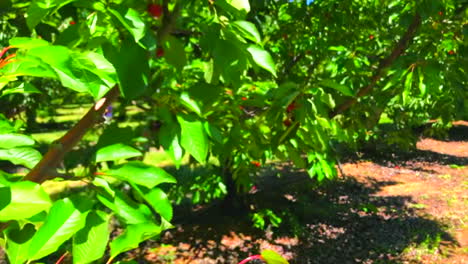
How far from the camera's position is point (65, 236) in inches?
31.3

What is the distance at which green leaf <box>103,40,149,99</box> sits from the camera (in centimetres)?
107

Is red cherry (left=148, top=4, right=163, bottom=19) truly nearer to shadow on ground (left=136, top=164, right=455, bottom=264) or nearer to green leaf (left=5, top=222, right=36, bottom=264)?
green leaf (left=5, top=222, right=36, bottom=264)

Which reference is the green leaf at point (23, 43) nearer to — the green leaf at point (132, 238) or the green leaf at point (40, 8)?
the green leaf at point (40, 8)

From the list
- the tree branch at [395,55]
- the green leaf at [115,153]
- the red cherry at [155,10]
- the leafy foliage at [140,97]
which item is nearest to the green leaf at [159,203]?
the leafy foliage at [140,97]

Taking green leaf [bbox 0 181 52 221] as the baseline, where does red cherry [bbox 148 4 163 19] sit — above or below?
above

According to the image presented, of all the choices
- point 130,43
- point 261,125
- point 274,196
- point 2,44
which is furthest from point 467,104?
point 274,196

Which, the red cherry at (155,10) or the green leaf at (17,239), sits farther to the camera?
the red cherry at (155,10)

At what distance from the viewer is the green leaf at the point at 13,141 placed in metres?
0.95

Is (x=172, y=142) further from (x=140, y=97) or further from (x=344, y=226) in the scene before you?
(x=344, y=226)

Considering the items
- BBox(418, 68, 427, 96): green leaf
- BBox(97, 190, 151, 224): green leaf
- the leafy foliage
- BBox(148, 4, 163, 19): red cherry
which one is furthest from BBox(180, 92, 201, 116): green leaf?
BBox(418, 68, 427, 96): green leaf

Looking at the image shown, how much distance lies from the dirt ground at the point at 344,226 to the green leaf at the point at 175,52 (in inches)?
159

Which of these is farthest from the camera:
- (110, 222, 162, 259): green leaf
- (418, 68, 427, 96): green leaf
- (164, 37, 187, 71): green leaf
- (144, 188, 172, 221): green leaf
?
(418, 68, 427, 96): green leaf

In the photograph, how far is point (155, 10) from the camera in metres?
1.40

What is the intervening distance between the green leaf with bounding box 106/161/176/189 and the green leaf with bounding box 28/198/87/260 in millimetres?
210
